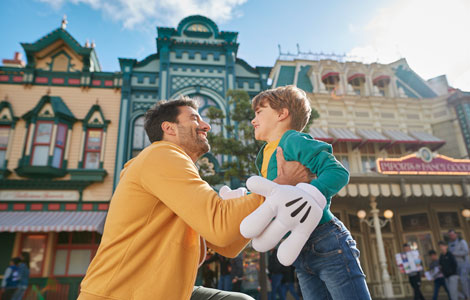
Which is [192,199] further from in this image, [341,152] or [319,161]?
[341,152]

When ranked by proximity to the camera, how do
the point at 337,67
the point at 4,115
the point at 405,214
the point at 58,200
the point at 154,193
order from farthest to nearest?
the point at 337,67, the point at 405,214, the point at 4,115, the point at 58,200, the point at 154,193

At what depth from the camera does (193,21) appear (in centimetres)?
1551

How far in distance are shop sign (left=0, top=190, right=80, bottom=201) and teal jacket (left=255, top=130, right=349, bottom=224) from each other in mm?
12228

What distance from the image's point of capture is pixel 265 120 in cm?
229

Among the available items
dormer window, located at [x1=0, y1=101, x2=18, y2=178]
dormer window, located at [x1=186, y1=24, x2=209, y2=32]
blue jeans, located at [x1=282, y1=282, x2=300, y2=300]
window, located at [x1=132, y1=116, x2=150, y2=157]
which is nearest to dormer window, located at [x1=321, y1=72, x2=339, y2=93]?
dormer window, located at [x1=186, y1=24, x2=209, y2=32]

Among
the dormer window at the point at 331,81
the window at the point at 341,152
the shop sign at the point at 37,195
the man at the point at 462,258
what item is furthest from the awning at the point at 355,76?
the shop sign at the point at 37,195

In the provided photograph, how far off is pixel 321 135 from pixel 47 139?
39.1 ft

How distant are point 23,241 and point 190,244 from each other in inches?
506

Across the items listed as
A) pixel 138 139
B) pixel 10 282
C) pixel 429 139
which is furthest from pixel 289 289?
pixel 429 139

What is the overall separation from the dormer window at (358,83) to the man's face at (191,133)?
16370 mm

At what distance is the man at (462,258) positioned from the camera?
7829 mm

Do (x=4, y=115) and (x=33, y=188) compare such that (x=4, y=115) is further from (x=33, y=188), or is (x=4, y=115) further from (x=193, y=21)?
(x=193, y=21)

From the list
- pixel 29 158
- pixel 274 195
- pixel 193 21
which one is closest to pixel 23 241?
pixel 29 158

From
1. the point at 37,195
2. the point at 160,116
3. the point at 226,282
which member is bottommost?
the point at 226,282
